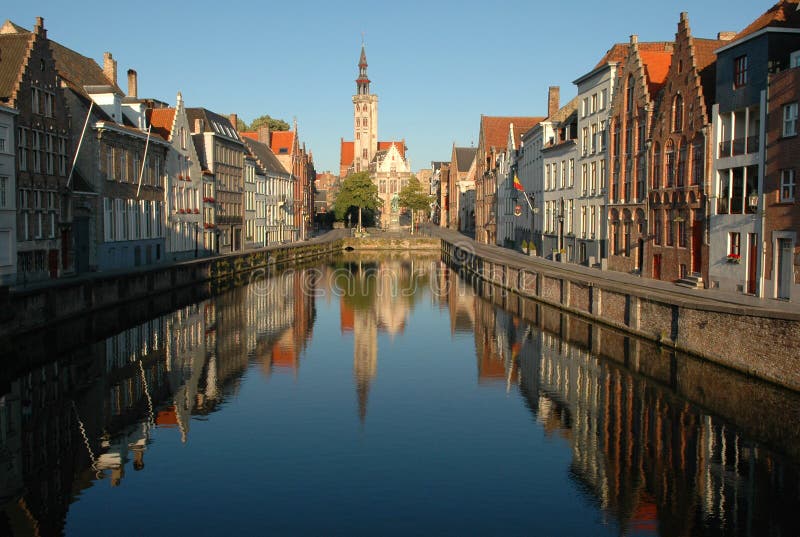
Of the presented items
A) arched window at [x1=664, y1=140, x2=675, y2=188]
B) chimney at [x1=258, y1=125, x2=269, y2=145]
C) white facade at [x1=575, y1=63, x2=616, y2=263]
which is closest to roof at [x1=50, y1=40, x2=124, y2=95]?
white facade at [x1=575, y1=63, x2=616, y2=263]

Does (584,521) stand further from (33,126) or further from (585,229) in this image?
(585,229)

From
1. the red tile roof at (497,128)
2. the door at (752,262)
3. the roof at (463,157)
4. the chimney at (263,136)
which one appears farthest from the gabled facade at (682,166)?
the roof at (463,157)

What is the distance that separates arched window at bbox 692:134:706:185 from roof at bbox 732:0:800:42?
205 inches

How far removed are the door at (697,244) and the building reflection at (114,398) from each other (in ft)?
64.2

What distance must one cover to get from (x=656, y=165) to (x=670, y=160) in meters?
1.55

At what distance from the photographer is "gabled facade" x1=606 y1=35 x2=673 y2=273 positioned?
4462 centimetres

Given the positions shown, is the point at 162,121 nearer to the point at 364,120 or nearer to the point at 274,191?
the point at 274,191

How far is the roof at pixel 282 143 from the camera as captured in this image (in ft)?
352

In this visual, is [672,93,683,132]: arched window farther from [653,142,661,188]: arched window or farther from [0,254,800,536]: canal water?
[0,254,800,536]: canal water

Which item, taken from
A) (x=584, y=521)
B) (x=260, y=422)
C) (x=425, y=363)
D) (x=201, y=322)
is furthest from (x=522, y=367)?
(x=201, y=322)

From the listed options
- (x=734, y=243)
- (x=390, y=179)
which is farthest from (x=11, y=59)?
(x=390, y=179)

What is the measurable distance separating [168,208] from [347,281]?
15.3m

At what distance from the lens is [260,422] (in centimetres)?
2117

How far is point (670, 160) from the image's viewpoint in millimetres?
41250
